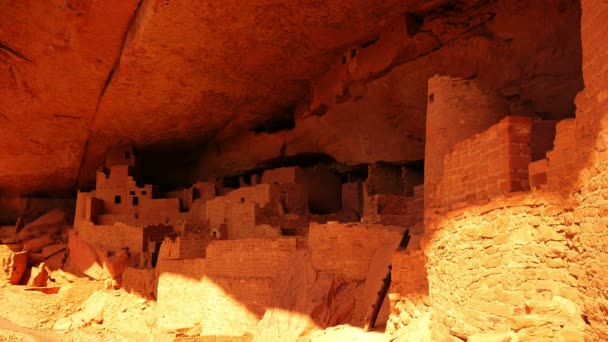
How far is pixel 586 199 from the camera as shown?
12.0 feet

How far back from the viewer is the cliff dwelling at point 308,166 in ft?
13.9

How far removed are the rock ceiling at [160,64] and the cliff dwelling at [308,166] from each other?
0.21ft

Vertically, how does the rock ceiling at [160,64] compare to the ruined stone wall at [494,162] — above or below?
above

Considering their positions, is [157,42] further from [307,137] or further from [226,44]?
[307,137]

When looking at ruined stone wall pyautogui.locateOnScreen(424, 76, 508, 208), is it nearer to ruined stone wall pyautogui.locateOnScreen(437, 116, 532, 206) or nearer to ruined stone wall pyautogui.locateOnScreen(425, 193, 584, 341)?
ruined stone wall pyautogui.locateOnScreen(437, 116, 532, 206)

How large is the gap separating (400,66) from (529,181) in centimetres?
810

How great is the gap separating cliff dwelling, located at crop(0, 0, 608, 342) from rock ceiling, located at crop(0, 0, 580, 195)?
0.06 m

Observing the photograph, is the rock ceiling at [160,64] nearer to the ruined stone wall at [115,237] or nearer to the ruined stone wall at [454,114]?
the ruined stone wall at [115,237]

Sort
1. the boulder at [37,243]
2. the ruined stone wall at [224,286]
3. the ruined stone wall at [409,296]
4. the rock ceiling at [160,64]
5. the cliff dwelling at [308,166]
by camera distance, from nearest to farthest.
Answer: the cliff dwelling at [308,166] < the ruined stone wall at [409,296] < the ruined stone wall at [224,286] < the rock ceiling at [160,64] < the boulder at [37,243]

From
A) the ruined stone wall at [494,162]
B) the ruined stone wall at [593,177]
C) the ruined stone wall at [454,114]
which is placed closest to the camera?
the ruined stone wall at [593,177]

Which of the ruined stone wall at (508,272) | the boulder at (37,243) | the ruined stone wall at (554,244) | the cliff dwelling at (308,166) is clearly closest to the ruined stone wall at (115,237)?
the cliff dwelling at (308,166)

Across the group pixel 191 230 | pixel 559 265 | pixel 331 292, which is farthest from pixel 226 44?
pixel 559 265

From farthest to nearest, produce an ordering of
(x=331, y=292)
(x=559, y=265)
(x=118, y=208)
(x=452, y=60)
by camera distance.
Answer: (x=118, y=208) → (x=452, y=60) → (x=331, y=292) → (x=559, y=265)

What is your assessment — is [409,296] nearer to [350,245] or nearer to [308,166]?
[350,245]
